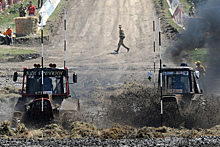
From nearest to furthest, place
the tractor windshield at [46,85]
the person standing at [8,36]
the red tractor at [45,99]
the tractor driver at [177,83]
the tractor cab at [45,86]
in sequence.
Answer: the red tractor at [45,99]
the tractor cab at [45,86]
the tractor windshield at [46,85]
the tractor driver at [177,83]
the person standing at [8,36]

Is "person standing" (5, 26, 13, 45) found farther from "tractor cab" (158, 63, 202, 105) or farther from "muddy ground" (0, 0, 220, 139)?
"tractor cab" (158, 63, 202, 105)

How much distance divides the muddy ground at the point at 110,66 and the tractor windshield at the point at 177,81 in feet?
2.14

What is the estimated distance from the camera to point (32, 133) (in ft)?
35.4

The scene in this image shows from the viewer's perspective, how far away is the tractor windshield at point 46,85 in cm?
1387

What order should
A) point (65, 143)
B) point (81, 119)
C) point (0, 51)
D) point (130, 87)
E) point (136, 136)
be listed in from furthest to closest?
1. point (0, 51)
2. point (130, 87)
3. point (81, 119)
4. point (136, 136)
5. point (65, 143)

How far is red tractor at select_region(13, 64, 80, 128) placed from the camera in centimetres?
1267

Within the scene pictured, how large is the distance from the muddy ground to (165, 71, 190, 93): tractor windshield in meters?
0.65

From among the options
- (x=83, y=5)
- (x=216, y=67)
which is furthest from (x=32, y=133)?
(x=83, y=5)

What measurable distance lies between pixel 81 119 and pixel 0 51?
1620cm

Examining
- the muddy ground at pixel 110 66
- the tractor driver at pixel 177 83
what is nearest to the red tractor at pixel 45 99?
the muddy ground at pixel 110 66

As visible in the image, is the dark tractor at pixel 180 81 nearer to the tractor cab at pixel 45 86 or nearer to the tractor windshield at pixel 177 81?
the tractor windshield at pixel 177 81

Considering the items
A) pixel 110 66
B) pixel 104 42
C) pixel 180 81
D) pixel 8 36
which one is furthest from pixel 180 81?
pixel 8 36

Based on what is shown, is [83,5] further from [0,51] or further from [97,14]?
[0,51]

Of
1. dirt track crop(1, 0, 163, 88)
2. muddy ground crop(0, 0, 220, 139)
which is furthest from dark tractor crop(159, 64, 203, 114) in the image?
dirt track crop(1, 0, 163, 88)
